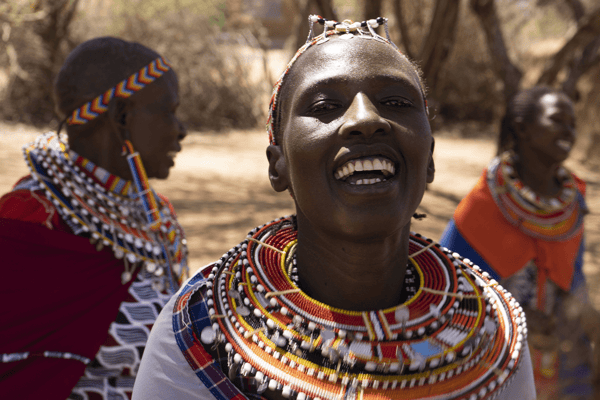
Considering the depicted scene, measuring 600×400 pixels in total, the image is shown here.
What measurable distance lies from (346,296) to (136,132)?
5.23ft

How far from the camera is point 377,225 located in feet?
4.45

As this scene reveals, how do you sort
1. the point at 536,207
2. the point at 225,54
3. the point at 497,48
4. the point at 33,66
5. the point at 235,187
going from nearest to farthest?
the point at 536,207 < the point at 497,48 < the point at 235,187 < the point at 33,66 < the point at 225,54

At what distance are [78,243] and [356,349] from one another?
1.56 metres

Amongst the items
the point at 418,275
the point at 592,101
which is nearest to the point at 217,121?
the point at 592,101

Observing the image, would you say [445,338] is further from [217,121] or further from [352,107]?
[217,121]

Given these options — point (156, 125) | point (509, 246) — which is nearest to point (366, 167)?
point (156, 125)

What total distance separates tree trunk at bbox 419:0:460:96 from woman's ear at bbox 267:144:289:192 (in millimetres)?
5930

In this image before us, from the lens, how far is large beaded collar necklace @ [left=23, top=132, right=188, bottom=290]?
243cm

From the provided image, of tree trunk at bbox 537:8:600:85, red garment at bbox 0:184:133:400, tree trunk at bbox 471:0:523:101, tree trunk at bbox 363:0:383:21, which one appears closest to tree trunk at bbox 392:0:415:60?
tree trunk at bbox 471:0:523:101

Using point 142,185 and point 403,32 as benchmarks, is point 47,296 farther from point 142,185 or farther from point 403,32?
point 403,32

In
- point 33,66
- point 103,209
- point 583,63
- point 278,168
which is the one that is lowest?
point 33,66

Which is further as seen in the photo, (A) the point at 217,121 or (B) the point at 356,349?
(A) the point at 217,121

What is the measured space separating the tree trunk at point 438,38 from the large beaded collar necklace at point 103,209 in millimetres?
5382

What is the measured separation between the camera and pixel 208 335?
139cm
